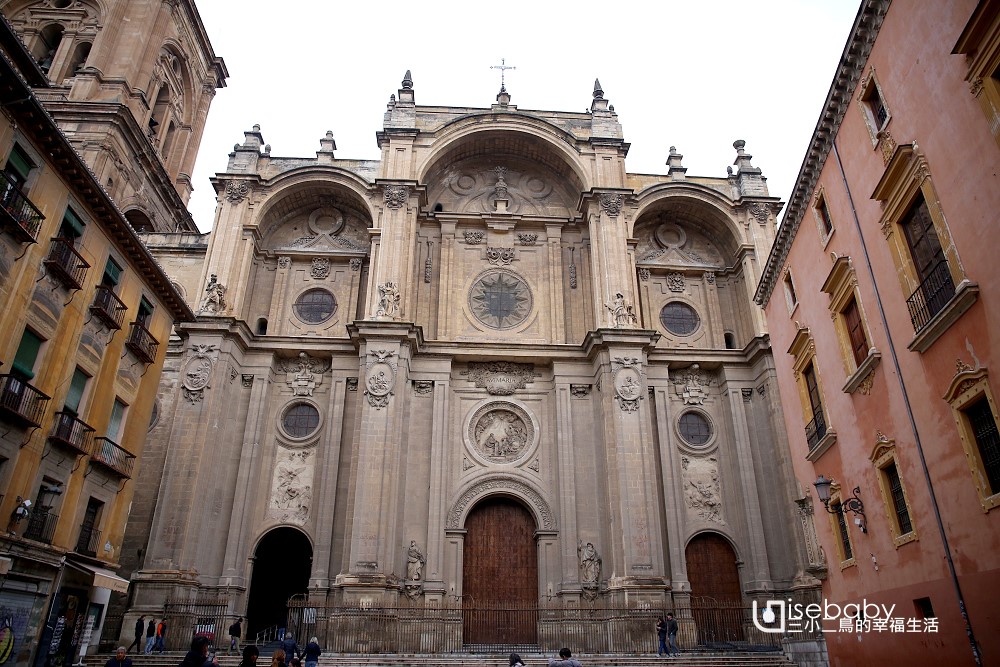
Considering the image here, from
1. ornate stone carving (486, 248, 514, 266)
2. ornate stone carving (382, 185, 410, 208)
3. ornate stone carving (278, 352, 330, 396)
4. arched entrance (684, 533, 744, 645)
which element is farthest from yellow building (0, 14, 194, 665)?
arched entrance (684, 533, 744, 645)

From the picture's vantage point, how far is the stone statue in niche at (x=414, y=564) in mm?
21562

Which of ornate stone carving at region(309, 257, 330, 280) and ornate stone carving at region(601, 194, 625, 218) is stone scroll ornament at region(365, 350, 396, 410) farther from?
ornate stone carving at region(601, 194, 625, 218)

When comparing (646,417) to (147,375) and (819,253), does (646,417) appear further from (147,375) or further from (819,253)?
(147,375)

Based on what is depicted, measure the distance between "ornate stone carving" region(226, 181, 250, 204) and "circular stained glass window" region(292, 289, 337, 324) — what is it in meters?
4.53

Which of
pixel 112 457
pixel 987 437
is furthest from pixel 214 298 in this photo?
pixel 987 437

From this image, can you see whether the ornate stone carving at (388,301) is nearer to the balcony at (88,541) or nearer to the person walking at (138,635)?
the balcony at (88,541)

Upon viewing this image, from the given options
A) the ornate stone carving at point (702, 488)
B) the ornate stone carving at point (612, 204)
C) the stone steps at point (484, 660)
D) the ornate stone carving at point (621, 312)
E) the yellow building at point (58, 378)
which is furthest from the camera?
the ornate stone carving at point (612, 204)

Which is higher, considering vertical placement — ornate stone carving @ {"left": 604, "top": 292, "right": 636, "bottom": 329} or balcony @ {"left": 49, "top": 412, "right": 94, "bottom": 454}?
ornate stone carving @ {"left": 604, "top": 292, "right": 636, "bottom": 329}

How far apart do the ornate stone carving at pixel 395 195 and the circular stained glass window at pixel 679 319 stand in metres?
11.4

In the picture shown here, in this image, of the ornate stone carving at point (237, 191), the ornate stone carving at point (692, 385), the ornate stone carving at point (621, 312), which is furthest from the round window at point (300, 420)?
the ornate stone carving at point (692, 385)

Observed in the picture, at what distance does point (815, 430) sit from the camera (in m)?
16.8

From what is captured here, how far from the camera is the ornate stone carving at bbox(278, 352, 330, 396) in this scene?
25219 millimetres

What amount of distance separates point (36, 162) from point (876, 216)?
1716 cm

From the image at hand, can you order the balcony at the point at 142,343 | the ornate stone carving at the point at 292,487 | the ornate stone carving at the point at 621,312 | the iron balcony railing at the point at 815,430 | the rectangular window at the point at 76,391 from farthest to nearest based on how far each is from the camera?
the ornate stone carving at the point at 621,312 → the ornate stone carving at the point at 292,487 → the balcony at the point at 142,343 → the iron balcony railing at the point at 815,430 → the rectangular window at the point at 76,391
